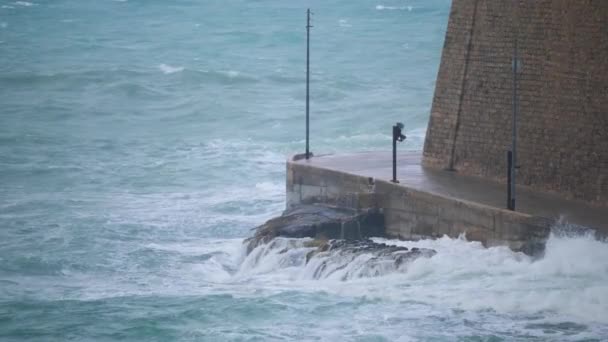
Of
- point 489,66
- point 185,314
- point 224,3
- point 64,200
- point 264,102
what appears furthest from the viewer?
point 224,3

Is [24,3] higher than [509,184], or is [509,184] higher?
[24,3]

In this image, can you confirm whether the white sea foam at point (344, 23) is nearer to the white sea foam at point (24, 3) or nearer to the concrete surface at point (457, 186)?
the white sea foam at point (24, 3)

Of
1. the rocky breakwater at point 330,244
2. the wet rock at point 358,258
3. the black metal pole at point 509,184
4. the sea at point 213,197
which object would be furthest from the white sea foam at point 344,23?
the black metal pole at point 509,184

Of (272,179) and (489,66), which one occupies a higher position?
(489,66)

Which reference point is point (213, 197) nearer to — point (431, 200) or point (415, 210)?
point (415, 210)

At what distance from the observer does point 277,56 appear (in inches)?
1913

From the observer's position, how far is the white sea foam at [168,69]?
44.8 meters

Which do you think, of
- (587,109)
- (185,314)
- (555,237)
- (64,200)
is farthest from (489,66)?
(64,200)

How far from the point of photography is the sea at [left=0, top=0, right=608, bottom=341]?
19.1m

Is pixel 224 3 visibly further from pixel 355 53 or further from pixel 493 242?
pixel 493 242

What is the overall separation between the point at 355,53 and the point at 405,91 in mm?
8578

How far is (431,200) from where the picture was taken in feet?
71.5

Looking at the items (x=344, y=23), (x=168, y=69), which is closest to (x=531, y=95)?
(x=168, y=69)

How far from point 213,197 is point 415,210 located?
6.33 meters
